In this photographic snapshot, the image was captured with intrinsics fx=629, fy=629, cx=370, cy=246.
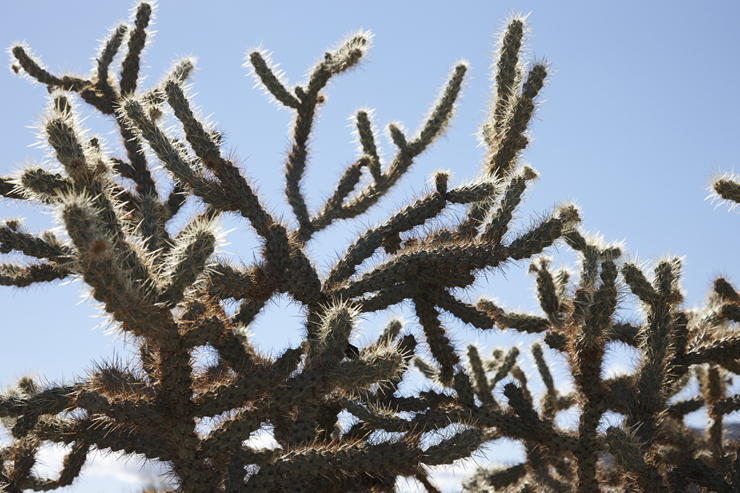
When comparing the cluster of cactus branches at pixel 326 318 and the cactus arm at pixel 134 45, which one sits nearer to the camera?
the cluster of cactus branches at pixel 326 318

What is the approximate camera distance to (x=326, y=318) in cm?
421

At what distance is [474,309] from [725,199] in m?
2.46

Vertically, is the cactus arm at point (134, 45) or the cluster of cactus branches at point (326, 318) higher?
the cactus arm at point (134, 45)

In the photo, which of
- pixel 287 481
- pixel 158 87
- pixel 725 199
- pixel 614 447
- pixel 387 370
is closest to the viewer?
pixel 387 370

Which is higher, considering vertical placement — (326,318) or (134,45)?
(134,45)

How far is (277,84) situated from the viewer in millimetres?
7328

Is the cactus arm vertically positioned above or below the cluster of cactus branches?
above

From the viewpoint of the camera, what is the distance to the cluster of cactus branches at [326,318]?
371cm

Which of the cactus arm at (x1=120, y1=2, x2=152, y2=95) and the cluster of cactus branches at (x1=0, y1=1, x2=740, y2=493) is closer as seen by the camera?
the cluster of cactus branches at (x1=0, y1=1, x2=740, y2=493)

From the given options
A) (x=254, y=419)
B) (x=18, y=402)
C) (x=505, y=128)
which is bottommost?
(x=254, y=419)

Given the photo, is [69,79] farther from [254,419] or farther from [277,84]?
[254,419]

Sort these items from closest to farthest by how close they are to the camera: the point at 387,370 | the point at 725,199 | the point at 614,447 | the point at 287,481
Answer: the point at 387,370, the point at 287,481, the point at 614,447, the point at 725,199

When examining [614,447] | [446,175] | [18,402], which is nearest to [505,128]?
[446,175]

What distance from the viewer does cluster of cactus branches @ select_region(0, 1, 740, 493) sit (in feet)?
12.2
